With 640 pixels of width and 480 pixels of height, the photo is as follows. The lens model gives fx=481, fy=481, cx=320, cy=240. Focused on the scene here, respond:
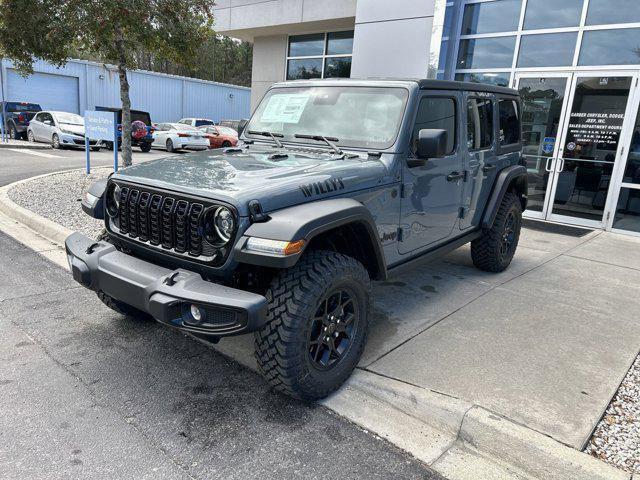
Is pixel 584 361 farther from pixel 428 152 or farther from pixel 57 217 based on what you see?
pixel 57 217

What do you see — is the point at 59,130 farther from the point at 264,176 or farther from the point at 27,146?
the point at 264,176

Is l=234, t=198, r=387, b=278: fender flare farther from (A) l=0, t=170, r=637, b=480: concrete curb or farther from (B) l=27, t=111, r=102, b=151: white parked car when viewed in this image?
(B) l=27, t=111, r=102, b=151: white parked car

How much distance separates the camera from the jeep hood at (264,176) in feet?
8.70

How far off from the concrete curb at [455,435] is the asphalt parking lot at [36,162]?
9.56 metres

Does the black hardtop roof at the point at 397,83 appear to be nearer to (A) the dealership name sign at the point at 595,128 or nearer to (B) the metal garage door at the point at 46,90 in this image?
(A) the dealership name sign at the point at 595,128

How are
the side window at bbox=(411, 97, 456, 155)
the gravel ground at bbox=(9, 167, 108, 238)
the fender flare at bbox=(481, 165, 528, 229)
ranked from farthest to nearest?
the gravel ground at bbox=(9, 167, 108, 238)
the fender flare at bbox=(481, 165, 528, 229)
the side window at bbox=(411, 97, 456, 155)

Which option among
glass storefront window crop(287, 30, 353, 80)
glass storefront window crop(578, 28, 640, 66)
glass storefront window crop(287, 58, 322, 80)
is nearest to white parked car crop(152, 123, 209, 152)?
glass storefront window crop(287, 58, 322, 80)

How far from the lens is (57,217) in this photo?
6758 millimetres

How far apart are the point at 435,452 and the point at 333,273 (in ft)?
3.57

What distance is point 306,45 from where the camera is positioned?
14219 millimetres

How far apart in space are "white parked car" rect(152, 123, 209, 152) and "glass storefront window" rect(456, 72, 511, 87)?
43.2ft

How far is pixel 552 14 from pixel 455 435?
8.37 m

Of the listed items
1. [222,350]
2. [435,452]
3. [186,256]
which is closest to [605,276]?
[435,452]

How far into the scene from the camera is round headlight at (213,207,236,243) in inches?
101
